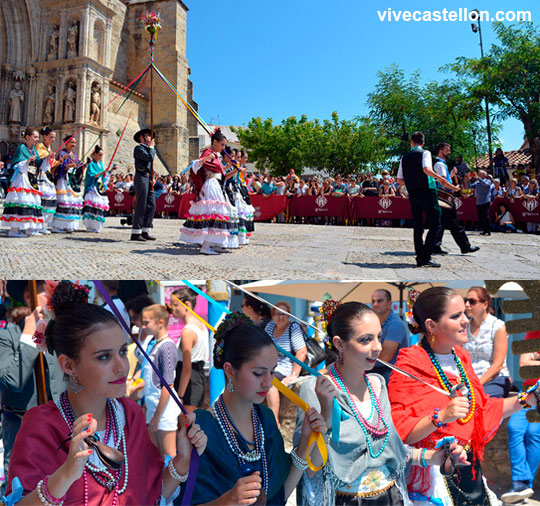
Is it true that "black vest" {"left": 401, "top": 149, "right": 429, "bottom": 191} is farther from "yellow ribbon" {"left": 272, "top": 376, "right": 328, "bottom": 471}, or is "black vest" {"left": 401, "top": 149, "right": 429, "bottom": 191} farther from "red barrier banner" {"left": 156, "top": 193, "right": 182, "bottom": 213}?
"red barrier banner" {"left": 156, "top": 193, "right": 182, "bottom": 213}

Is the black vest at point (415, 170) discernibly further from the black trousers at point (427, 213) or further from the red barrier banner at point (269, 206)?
the red barrier banner at point (269, 206)

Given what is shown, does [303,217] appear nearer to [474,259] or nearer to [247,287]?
[474,259]

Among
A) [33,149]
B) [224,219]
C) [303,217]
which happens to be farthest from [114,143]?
[224,219]

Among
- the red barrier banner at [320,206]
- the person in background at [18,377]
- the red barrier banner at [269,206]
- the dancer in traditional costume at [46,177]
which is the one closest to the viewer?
the person in background at [18,377]

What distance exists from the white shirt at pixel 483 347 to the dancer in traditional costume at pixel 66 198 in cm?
896

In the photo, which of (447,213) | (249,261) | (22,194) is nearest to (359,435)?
(249,261)

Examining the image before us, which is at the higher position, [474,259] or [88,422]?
[474,259]

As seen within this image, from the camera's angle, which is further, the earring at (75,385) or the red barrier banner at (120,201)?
the red barrier banner at (120,201)

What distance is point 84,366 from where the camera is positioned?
2107mm

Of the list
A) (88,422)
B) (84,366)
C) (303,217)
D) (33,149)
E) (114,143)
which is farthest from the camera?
(114,143)

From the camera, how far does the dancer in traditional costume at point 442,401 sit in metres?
2.66

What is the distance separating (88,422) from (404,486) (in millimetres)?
1624

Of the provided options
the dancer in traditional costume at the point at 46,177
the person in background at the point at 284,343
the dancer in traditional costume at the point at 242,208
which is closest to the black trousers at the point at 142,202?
the dancer in traditional costume at the point at 242,208

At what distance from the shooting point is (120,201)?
20219mm
